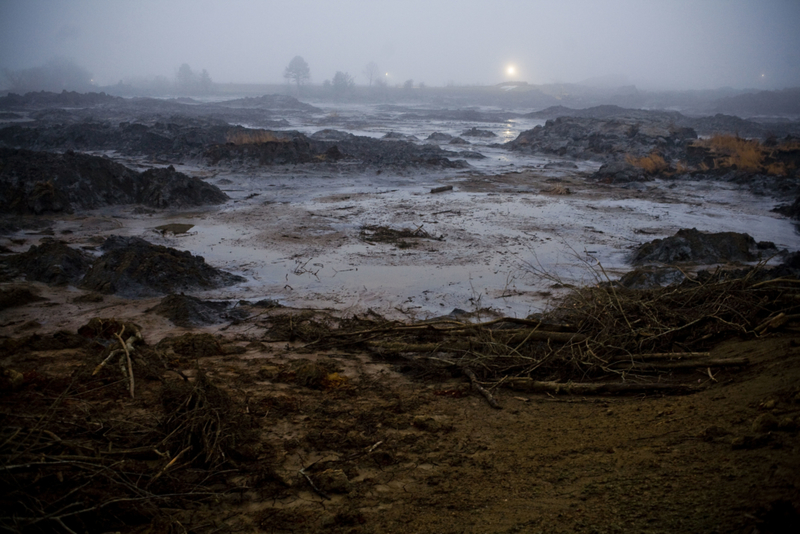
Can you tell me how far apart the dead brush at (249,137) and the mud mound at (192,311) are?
52.4 feet

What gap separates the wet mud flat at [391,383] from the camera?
2.44 m

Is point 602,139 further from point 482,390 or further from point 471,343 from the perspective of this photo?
point 482,390

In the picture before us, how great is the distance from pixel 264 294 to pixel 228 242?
3225mm

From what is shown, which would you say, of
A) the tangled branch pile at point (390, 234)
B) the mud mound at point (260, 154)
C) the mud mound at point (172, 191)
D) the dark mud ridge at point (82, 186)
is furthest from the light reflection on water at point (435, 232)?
the dark mud ridge at point (82, 186)

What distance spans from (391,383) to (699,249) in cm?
755

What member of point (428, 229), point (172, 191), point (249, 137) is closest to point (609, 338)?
point (428, 229)

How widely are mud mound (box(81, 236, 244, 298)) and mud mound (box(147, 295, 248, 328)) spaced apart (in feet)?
2.70

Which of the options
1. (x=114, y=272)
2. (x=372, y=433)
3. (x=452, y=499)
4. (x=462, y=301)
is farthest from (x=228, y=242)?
(x=452, y=499)

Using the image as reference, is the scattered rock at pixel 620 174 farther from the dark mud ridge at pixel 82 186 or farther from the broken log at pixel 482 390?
the broken log at pixel 482 390

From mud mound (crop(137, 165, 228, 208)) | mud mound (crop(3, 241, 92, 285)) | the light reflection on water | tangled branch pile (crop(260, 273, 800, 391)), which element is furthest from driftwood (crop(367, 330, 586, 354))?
mud mound (crop(137, 165, 228, 208))

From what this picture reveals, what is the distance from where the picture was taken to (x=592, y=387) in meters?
4.16

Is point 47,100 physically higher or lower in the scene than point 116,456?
higher

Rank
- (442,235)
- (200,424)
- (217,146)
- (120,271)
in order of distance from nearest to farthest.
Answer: (200,424) < (120,271) < (442,235) < (217,146)

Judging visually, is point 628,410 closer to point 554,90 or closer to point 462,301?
point 462,301
